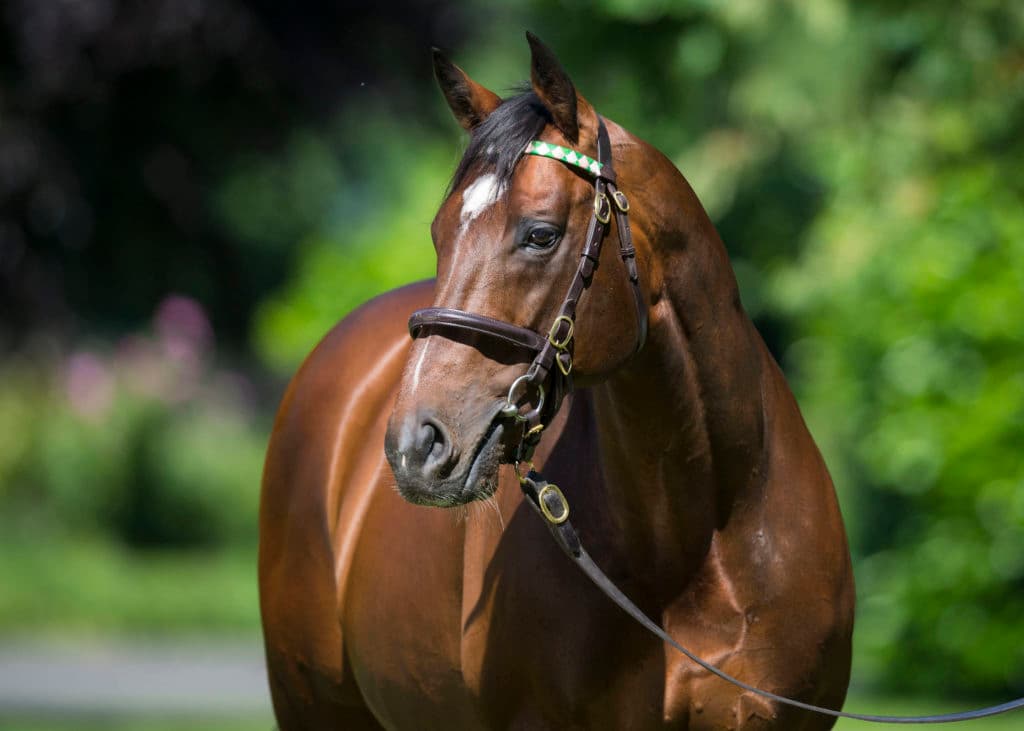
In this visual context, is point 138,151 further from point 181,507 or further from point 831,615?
point 831,615

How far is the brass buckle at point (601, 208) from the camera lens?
2.82 meters

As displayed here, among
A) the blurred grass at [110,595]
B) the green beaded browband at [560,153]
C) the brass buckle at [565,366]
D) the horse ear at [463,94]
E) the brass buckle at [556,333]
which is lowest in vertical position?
the brass buckle at [565,366]

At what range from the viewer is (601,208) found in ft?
9.30

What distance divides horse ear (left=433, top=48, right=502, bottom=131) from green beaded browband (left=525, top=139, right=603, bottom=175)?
0.26 m

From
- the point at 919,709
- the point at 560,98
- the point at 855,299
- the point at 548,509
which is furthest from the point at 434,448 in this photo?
the point at 855,299

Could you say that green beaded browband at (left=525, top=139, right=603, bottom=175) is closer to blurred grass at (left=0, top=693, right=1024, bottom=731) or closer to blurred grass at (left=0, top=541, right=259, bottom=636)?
blurred grass at (left=0, top=693, right=1024, bottom=731)

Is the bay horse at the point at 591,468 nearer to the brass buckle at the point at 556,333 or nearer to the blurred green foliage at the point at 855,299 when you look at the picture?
the brass buckle at the point at 556,333

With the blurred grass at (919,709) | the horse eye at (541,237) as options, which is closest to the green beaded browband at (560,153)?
the horse eye at (541,237)

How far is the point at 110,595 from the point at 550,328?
35.9 ft

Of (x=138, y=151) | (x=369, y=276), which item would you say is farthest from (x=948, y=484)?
(x=138, y=151)

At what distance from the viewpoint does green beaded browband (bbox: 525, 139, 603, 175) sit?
2.84 m

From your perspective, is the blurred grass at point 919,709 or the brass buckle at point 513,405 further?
the blurred grass at point 919,709

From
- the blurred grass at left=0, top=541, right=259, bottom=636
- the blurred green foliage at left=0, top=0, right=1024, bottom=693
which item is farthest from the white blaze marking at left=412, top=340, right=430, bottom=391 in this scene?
the blurred grass at left=0, top=541, right=259, bottom=636

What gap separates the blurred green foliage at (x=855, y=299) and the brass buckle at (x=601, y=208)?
3348 mm
